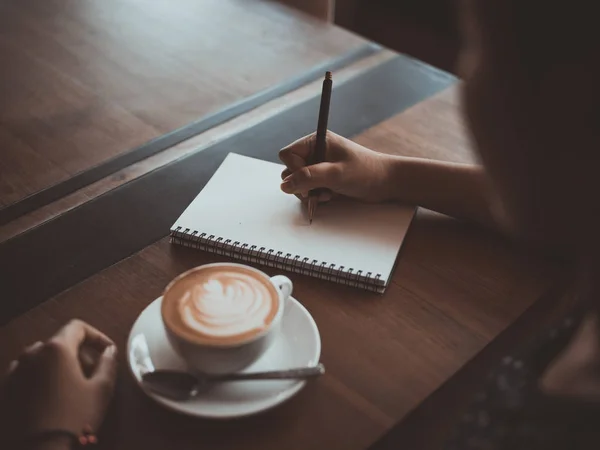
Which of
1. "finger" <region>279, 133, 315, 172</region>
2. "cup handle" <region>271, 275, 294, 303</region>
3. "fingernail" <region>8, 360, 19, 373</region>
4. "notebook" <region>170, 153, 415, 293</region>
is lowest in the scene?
"fingernail" <region>8, 360, 19, 373</region>

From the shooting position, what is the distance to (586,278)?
0.67m

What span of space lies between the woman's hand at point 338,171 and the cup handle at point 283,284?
0.20m

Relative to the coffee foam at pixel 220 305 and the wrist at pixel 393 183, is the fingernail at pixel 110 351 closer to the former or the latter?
the coffee foam at pixel 220 305

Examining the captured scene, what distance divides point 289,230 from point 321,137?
0.46ft

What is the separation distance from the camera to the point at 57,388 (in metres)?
0.75

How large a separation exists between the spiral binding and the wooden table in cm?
1

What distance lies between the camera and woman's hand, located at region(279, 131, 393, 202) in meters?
1.02

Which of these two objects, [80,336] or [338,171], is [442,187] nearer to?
[338,171]

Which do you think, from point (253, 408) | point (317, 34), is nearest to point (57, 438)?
point (253, 408)

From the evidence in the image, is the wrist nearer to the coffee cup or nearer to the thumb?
the thumb

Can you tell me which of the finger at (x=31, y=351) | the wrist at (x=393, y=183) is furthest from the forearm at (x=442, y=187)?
the finger at (x=31, y=351)

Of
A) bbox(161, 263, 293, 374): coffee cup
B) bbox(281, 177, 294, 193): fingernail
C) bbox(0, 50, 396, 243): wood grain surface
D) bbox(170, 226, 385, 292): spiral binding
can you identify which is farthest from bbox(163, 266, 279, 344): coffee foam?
bbox(0, 50, 396, 243): wood grain surface

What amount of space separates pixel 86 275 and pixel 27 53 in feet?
2.24

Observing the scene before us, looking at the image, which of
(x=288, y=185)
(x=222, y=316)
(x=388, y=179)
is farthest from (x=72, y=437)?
(x=388, y=179)
